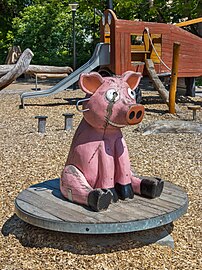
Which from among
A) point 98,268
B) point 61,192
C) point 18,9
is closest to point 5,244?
point 61,192

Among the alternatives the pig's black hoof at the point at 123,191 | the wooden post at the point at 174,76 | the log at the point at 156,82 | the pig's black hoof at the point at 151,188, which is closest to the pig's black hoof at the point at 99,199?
the pig's black hoof at the point at 123,191

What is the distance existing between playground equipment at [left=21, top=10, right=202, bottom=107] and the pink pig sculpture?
8014 millimetres

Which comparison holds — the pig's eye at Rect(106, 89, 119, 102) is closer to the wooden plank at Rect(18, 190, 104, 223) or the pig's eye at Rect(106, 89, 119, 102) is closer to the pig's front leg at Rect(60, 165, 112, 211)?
the pig's front leg at Rect(60, 165, 112, 211)

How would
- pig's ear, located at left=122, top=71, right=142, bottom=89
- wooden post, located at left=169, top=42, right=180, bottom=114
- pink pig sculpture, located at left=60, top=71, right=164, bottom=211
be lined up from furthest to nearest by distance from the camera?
1. wooden post, located at left=169, top=42, right=180, bottom=114
2. pig's ear, located at left=122, top=71, right=142, bottom=89
3. pink pig sculpture, located at left=60, top=71, right=164, bottom=211

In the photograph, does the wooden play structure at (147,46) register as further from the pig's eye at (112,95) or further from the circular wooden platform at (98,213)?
the pig's eye at (112,95)

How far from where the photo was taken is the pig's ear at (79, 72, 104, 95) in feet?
12.2

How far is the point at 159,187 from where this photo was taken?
3.89 m

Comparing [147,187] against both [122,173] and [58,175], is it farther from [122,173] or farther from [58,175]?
[58,175]

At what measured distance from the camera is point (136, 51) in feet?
40.9

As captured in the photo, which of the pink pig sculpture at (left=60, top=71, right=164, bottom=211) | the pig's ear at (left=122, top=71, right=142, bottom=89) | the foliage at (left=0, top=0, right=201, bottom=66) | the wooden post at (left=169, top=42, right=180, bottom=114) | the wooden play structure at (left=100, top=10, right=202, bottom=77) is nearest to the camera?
the pink pig sculpture at (left=60, top=71, right=164, bottom=211)

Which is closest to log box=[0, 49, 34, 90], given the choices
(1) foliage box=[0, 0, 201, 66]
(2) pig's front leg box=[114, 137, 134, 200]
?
(2) pig's front leg box=[114, 137, 134, 200]

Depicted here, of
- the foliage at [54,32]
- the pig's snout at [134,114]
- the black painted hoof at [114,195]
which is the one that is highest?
the foliage at [54,32]

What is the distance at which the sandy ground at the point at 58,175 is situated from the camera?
11.7 feet

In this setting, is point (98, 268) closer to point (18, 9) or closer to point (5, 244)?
point (5, 244)
